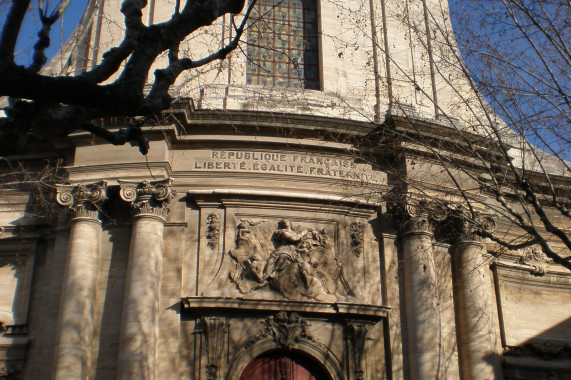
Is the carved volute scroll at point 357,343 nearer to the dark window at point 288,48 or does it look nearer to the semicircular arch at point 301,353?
the semicircular arch at point 301,353

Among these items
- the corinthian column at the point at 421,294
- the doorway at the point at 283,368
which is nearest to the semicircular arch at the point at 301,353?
the doorway at the point at 283,368

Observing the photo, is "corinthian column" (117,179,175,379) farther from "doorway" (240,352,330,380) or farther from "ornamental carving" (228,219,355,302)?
"doorway" (240,352,330,380)

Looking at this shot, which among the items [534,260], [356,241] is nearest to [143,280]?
[356,241]

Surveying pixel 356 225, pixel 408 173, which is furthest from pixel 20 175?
pixel 408 173

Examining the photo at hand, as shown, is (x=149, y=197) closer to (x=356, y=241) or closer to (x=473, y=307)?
(x=356, y=241)

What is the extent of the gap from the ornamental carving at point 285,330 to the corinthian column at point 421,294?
A: 205cm

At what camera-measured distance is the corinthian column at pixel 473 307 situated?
15.4m

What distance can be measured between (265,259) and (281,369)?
2.22 m

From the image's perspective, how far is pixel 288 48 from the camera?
18953 mm

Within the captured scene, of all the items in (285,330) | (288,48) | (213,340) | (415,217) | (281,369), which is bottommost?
(281,369)

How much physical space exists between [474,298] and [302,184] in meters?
4.30

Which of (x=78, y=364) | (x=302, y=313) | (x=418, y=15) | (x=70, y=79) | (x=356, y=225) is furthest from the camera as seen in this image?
(x=418, y=15)

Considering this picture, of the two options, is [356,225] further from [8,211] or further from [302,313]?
[8,211]

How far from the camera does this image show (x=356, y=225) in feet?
53.4
